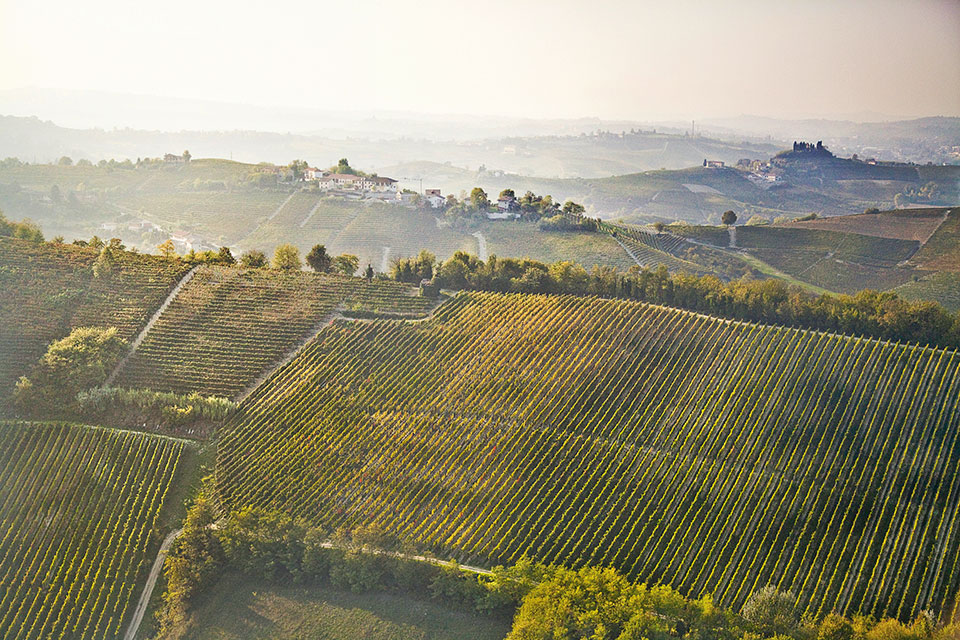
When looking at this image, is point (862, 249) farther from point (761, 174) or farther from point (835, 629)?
point (761, 174)

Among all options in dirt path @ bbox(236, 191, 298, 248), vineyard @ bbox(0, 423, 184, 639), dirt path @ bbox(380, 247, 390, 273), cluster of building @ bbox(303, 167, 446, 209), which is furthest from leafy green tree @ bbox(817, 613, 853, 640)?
dirt path @ bbox(236, 191, 298, 248)

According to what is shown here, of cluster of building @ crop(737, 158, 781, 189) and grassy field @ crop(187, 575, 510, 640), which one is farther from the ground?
→ cluster of building @ crop(737, 158, 781, 189)

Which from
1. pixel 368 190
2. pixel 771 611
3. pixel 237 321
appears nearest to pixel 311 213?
pixel 368 190

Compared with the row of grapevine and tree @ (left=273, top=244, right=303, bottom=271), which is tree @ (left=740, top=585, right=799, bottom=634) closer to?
tree @ (left=273, top=244, right=303, bottom=271)

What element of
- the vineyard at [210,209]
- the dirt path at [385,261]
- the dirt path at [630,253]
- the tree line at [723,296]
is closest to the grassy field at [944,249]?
Result: the dirt path at [630,253]

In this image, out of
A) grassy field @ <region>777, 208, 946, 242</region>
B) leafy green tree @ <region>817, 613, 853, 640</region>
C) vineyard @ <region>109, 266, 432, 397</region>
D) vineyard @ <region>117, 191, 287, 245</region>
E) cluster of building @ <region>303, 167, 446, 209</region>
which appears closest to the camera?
leafy green tree @ <region>817, 613, 853, 640</region>

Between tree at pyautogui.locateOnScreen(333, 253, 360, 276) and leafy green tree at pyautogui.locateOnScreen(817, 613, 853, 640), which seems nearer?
leafy green tree at pyautogui.locateOnScreen(817, 613, 853, 640)
